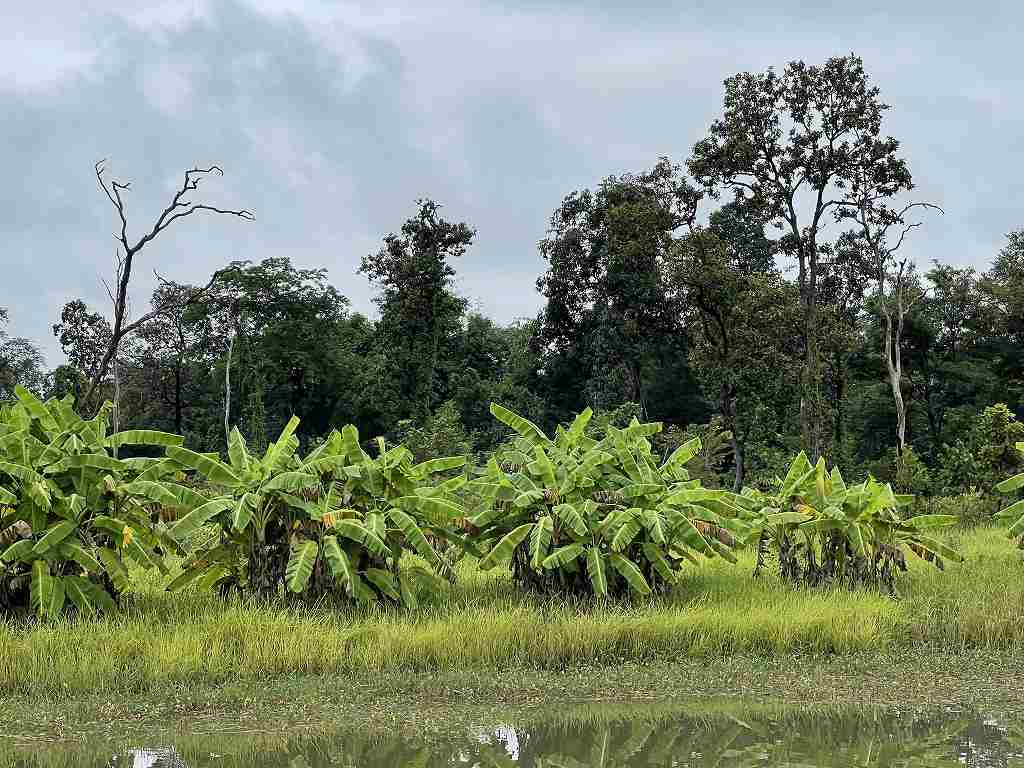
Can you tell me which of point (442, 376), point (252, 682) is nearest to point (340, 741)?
point (252, 682)

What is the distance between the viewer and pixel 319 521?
9414mm

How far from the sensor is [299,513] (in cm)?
946

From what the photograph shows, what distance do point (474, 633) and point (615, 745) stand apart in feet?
7.03

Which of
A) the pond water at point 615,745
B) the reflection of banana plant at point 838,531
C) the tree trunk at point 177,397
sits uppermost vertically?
the tree trunk at point 177,397

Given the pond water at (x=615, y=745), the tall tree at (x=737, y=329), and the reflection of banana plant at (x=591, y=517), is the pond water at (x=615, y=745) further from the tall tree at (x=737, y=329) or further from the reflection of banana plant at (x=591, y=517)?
the tall tree at (x=737, y=329)

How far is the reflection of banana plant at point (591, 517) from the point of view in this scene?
966cm

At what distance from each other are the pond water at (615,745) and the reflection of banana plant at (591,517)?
2594 millimetres

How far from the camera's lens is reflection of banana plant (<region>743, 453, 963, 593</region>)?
10508 millimetres

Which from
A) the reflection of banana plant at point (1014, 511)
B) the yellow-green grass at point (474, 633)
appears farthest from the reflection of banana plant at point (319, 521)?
the reflection of banana plant at point (1014, 511)

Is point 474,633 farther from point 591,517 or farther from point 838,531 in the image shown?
point 838,531

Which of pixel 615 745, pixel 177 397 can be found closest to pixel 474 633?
pixel 615 745

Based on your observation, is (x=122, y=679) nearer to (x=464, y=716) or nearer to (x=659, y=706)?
(x=464, y=716)

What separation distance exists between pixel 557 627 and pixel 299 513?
94.9 inches

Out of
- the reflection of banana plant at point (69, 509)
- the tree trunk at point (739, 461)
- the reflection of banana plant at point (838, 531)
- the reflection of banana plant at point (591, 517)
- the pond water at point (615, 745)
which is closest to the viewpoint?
the pond water at point (615, 745)
